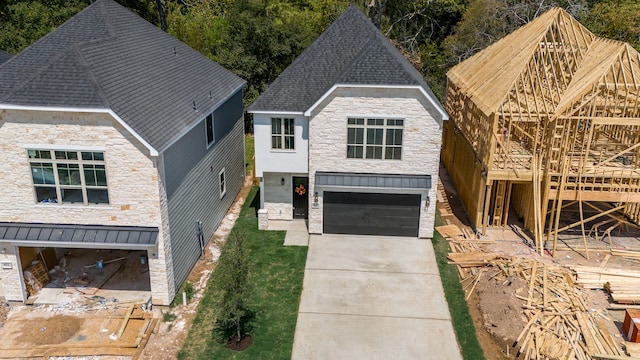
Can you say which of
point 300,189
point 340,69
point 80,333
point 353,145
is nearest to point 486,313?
point 353,145

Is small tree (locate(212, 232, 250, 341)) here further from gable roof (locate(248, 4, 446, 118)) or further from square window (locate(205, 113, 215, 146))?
gable roof (locate(248, 4, 446, 118))

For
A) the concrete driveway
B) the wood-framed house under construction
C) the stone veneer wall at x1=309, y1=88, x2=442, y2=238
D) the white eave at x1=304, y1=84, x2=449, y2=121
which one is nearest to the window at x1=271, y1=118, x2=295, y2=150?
the stone veneer wall at x1=309, y1=88, x2=442, y2=238

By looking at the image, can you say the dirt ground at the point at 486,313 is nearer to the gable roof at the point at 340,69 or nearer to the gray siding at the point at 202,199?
the gray siding at the point at 202,199

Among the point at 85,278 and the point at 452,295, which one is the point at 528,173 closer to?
the point at 452,295

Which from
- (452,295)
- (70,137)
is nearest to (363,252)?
(452,295)

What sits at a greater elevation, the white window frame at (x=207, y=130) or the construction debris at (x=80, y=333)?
the white window frame at (x=207, y=130)

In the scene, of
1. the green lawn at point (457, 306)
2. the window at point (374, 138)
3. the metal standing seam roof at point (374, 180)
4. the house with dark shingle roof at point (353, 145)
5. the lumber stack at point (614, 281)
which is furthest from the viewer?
the metal standing seam roof at point (374, 180)

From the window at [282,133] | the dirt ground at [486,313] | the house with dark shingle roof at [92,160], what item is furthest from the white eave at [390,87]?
the dirt ground at [486,313]
